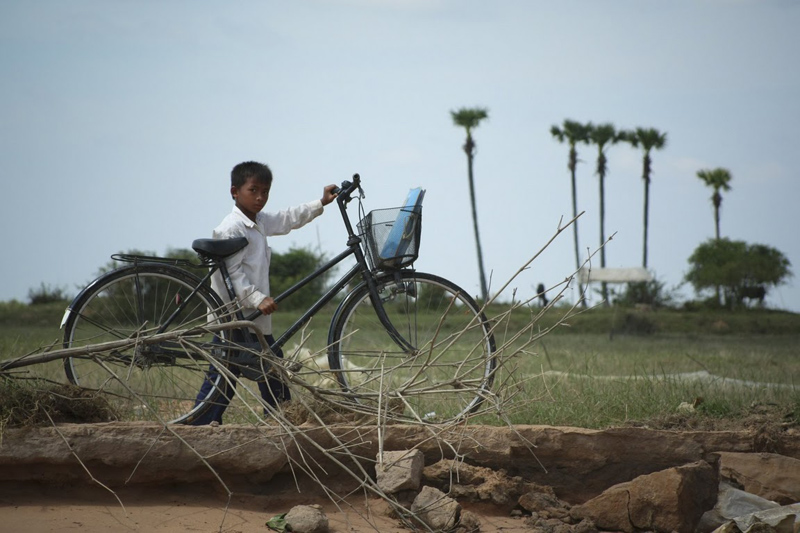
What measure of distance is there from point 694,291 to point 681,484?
27.5 meters

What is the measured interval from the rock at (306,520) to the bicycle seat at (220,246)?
1.60 meters

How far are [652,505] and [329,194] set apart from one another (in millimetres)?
2608

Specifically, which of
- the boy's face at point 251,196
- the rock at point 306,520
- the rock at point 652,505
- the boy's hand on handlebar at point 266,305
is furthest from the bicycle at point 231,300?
the rock at point 652,505

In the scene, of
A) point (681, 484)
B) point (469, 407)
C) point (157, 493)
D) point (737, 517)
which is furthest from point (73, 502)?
point (737, 517)

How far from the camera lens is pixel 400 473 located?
429cm

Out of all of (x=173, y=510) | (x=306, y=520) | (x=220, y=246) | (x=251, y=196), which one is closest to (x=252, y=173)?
(x=251, y=196)

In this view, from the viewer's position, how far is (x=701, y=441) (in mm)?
4871

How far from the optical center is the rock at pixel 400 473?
4277 mm

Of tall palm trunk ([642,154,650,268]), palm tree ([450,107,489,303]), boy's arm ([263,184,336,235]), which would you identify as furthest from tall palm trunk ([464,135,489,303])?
boy's arm ([263,184,336,235])

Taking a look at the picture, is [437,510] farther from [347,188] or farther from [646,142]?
[646,142]

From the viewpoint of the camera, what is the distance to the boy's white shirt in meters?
4.95

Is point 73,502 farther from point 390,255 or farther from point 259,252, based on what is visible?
point 390,255

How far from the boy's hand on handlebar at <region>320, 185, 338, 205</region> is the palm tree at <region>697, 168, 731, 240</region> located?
37.6 m

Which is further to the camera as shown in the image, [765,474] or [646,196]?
[646,196]
